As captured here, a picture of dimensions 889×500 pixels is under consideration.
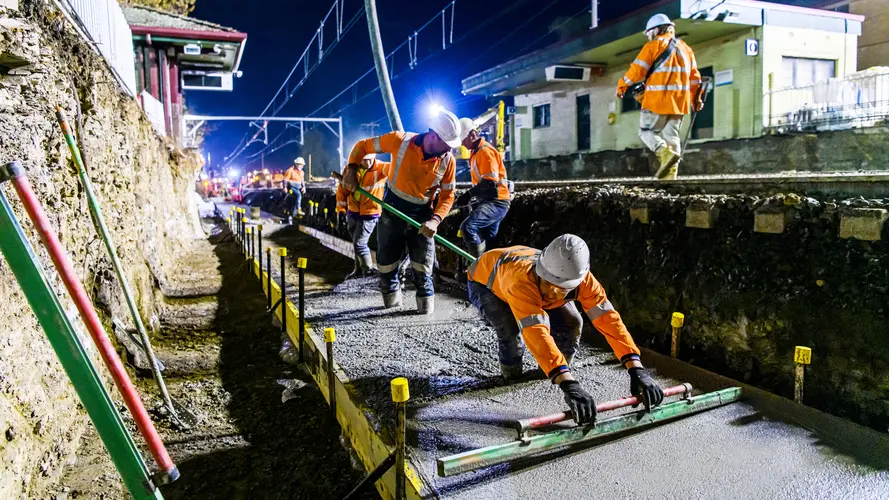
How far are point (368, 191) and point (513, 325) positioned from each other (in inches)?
159

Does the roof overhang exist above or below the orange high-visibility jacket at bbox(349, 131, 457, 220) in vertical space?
above

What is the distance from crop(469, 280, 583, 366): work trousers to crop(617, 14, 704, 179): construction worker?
11.0 feet

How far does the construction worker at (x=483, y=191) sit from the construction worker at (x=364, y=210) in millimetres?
1609

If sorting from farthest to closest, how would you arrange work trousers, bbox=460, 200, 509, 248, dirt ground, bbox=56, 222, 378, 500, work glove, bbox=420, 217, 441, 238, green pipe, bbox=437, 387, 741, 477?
1. work trousers, bbox=460, 200, 509, 248
2. work glove, bbox=420, 217, 441, 238
3. dirt ground, bbox=56, 222, 378, 500
4. green pipe, bbox=437, 387, 741, 477

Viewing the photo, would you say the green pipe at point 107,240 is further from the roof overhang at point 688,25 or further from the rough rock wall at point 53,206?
the roof overhang at point 688,25

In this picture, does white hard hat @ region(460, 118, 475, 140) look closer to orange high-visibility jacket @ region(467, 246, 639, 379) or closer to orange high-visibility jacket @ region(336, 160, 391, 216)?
orange high-visibility jacket @ region(336, 160, 391, 216)

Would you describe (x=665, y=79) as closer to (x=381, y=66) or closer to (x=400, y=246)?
(x=400, y=246)

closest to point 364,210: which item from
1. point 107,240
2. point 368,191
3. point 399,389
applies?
point 368,191

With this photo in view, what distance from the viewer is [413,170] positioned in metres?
5.48

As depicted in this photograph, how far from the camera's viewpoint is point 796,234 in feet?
12.4

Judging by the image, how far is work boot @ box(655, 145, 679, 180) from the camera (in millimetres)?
6410

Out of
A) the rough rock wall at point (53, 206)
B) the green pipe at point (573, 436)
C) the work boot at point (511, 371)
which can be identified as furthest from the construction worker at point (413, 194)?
the green pipe at point (573, 436)

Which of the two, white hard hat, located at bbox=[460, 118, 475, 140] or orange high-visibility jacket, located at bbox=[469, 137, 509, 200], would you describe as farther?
orange high-visibility jacket, located at bbox=[469, 137, 509, 200]

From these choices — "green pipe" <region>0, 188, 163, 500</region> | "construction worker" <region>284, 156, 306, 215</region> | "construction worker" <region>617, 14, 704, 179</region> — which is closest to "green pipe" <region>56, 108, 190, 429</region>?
"green pipe" <region>0, 188, 163, 500</region>
